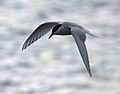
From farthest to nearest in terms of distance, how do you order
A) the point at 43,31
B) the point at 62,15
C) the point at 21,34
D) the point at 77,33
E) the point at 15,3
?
the point at 15,3, the point at 62,15, the point at 21,34, the point at 43,31, the point at 77,33

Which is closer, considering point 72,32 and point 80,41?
point 80,41

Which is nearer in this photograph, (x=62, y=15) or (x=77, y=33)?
(x=77, y=33)

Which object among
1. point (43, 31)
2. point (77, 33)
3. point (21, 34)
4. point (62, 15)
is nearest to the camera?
point (77, 33)

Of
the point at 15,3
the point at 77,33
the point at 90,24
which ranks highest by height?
the point at 15,3

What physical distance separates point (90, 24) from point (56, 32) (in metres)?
7.49

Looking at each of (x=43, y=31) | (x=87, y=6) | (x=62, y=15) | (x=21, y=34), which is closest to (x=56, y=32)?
(x=43, y=31)

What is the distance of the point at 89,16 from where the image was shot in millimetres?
12438

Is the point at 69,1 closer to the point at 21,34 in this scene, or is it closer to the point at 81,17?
the point at 81,17

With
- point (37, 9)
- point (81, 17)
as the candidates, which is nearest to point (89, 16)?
point (81, 17)

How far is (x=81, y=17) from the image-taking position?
1227 cm

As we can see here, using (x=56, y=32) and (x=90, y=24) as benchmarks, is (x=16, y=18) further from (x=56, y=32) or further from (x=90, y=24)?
(x=56, y=32)

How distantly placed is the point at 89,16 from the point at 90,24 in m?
0.65

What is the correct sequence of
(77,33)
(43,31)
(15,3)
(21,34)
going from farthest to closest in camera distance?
(15,3) → (21,34) → (43,31) → (77,33)

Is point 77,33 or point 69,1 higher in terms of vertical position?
point 69,1
